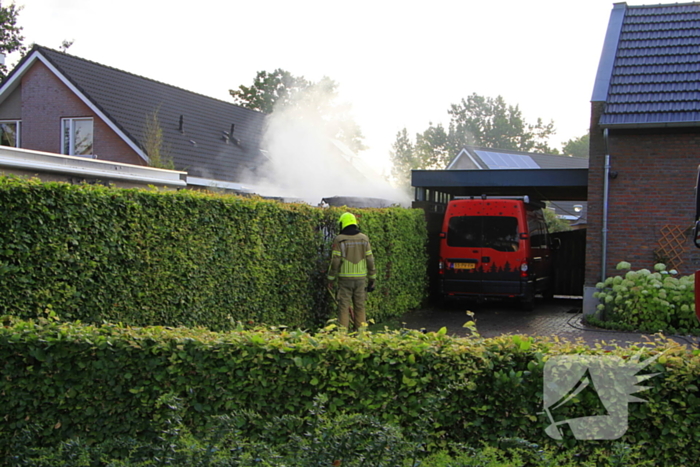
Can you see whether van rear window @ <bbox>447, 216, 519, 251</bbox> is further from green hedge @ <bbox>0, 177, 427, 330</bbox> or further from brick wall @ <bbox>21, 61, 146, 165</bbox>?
brick wall @ <bbox>21, 61, 146, 165</bbox>

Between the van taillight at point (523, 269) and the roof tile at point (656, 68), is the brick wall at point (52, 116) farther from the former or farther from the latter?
the roof tile at point (656, 68)

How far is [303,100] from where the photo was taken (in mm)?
57531

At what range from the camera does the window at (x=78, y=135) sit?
22312mm

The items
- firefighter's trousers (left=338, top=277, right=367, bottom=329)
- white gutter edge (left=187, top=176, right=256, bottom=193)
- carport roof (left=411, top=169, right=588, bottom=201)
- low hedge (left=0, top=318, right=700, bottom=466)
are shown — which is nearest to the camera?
low hedge (left=0, top=318, right=700, bottom=466)

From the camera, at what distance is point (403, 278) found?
13367 mm

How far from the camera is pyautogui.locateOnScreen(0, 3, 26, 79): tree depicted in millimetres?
35625

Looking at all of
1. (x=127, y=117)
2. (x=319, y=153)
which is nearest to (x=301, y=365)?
(x=127, y=117)

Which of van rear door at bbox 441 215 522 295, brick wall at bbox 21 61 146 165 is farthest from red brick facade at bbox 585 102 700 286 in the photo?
brick wall at bbox 21 61 146 165

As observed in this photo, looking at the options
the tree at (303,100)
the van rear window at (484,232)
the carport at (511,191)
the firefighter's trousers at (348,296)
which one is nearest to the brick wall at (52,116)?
the carport at (511,191)

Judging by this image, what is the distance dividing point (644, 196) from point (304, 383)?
427 inches

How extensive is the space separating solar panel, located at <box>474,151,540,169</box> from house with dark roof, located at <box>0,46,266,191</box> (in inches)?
959

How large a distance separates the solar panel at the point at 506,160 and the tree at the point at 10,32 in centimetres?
2966

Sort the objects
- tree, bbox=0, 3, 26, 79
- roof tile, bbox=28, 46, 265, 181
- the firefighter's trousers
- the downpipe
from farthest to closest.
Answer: tree, bbox=0, 3, 26, 79 → roof tile, bbox=28, 46, 265, 181 → the downpipe → the firefighter's trousers

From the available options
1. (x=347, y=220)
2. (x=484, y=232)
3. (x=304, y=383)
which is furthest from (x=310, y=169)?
(x=304, y=383)
